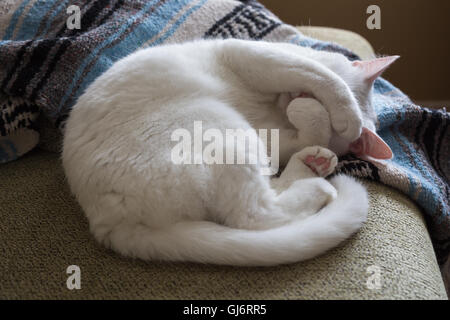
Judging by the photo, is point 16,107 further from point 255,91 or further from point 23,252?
point 255,91

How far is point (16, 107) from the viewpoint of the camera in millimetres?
1251

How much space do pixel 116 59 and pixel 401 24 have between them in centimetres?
207

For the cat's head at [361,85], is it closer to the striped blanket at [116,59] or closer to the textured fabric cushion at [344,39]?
the striped blanket at [116,59]

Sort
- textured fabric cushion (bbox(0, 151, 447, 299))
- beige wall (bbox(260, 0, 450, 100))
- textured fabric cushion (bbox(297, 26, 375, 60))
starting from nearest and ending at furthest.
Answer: textured fabric cushion (bbox(0, 151, 447, 299)) → textured fabric cushion (bbox(297, 26, 375, 60)) → beige wall (bbox(260, 0, 450, 100))

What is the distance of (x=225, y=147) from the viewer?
0.94 m

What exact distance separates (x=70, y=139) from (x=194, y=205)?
41 centimetres

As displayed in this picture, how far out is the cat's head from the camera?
1215 millimetres

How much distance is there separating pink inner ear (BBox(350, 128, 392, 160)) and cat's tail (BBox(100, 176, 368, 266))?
0.30 meters

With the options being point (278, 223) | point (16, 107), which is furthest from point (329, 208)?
point (16, 107)

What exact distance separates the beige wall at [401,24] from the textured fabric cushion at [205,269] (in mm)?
1866

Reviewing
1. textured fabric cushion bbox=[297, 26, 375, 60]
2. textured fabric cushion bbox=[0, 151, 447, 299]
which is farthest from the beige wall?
textured fabric cushion bbox=[0, 151, 447, 299]

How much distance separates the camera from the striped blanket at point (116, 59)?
1202 millimetres

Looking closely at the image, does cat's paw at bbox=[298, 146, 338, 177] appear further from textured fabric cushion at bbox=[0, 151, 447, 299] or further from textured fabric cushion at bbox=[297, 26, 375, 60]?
textured fabric cushion at bbox=[297, 26, 375, 60]
